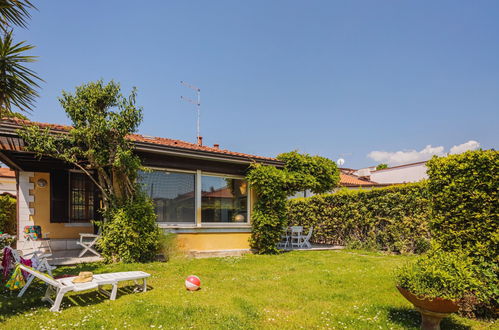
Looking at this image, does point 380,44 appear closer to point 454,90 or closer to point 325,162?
point 454,90

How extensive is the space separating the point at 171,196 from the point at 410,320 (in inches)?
286

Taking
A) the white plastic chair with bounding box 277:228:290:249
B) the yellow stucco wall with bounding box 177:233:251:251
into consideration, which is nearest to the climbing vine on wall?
the yellow stucco wall with bounding box 177:233:251:251

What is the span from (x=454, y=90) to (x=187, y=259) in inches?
490

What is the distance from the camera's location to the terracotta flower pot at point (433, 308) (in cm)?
324

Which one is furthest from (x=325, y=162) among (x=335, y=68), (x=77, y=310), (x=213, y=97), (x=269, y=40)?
(x=77, y=310)

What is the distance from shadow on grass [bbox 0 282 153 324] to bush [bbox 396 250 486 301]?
4.45m

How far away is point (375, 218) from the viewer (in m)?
11.1

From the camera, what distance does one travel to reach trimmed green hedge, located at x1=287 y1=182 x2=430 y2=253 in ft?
32.5

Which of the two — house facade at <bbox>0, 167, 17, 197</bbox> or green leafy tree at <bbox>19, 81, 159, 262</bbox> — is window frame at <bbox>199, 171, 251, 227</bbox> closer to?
green leafy tree at <bbox>19, 81, 159, 262</bbox>

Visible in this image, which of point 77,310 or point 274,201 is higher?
point 274,201

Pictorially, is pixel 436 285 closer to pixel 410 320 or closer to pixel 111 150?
pixel 410 320

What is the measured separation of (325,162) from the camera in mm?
11820

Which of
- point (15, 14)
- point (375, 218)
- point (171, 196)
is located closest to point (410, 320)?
point (171, 196)

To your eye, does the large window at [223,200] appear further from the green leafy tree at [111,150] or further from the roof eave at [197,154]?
the green leafy tree at [111,150]
